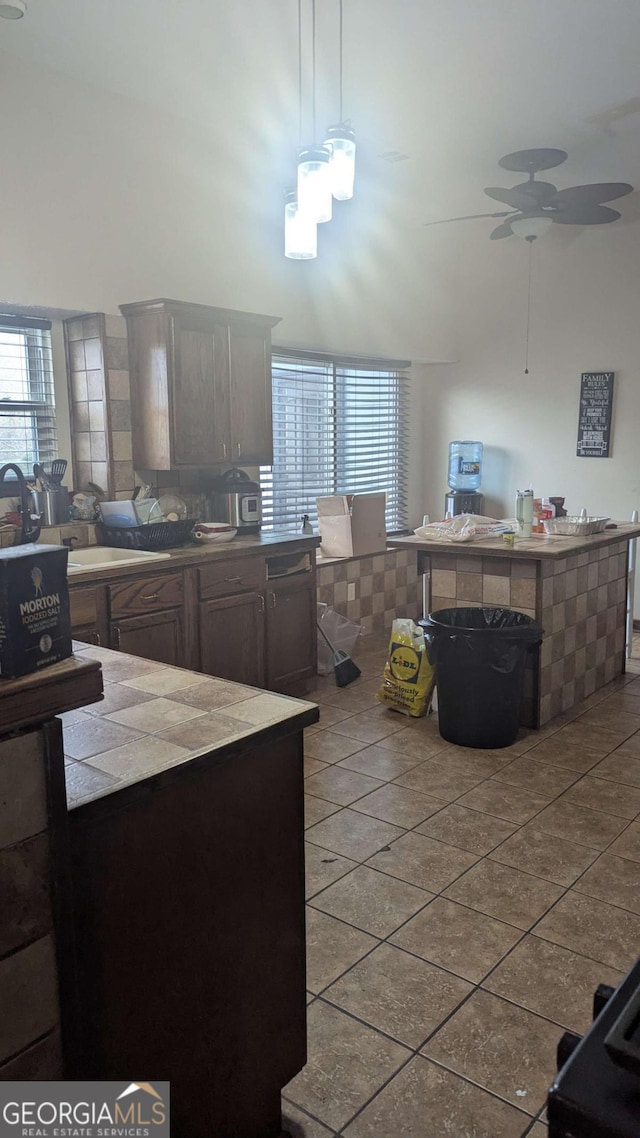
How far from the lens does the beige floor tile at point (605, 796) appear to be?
3.04m

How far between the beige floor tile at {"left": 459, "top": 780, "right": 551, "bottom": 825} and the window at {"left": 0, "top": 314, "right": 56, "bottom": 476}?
8.27 ft

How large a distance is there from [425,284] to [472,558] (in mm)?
3047

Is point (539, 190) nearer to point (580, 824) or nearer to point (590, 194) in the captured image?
point (590, 194)

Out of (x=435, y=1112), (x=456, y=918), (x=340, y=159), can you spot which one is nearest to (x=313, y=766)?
(x=456, y=918)

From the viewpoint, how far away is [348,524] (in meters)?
5.38

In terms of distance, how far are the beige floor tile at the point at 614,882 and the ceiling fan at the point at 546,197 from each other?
Answer: 2.79 meters

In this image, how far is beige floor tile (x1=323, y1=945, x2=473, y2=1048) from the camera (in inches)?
76.9

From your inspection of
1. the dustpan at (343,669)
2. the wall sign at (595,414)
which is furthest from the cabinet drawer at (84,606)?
the wall sign at (595,414)

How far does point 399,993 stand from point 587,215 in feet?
12.2

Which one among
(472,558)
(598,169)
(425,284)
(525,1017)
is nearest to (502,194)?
(598,169)

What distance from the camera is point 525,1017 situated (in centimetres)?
197

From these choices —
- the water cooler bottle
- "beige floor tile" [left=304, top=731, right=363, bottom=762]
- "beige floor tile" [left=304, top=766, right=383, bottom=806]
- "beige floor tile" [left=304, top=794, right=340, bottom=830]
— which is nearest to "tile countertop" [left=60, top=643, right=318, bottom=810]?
"beige floor tile" [left=304, top=794, right=340, bottom=830]

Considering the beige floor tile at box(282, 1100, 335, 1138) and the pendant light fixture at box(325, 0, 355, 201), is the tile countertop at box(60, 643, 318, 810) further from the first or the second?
the pendant light fixture at box(325, 0, 355, 201)

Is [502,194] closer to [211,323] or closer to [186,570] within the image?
[211,323]
